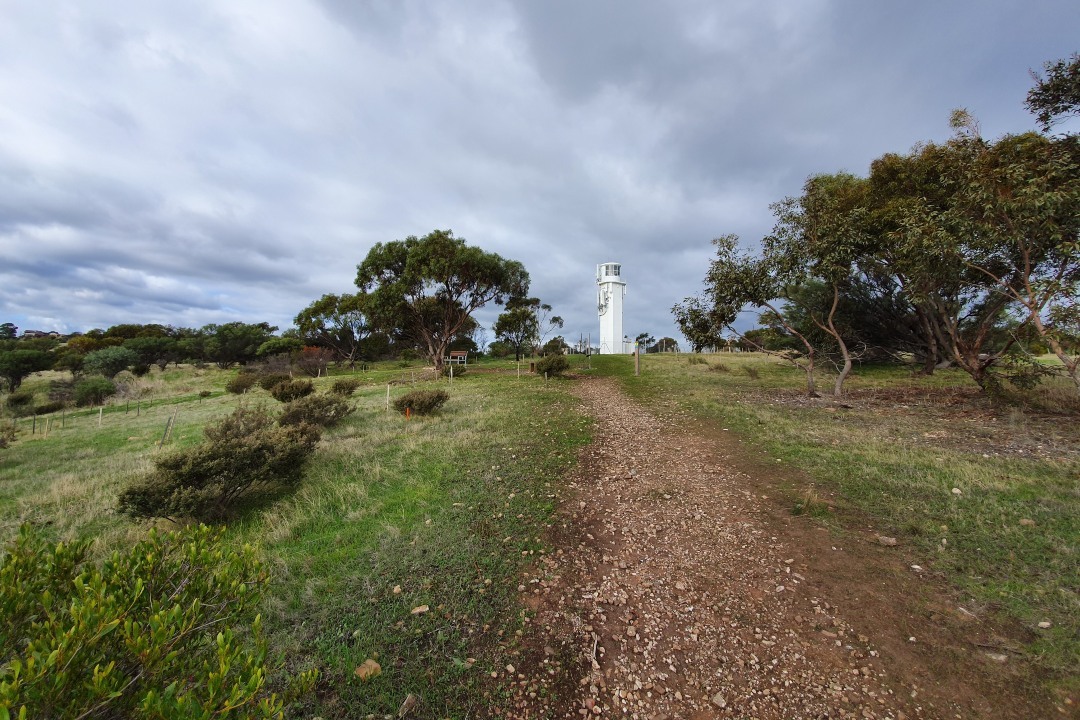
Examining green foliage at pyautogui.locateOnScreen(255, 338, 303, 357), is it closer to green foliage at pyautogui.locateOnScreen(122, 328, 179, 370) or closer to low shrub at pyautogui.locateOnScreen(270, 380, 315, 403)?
green foliage at pyautogui.locateOnScreen(122, 328, 179, 370)

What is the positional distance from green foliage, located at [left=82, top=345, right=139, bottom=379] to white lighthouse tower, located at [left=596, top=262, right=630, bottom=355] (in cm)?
4611

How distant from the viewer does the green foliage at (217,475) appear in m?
5.68

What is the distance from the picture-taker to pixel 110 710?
1559 mm

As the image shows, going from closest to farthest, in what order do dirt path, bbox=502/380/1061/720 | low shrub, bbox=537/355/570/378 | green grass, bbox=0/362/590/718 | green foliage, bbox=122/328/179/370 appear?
1. dirt path, bbox=502/380/1061/720
2. green grass, bbox=0/362/590/718
3. low shrub, bbox=537/355/570/378
4. green foliage, bbox=122/328/179/370

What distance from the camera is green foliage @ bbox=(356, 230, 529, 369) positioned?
85.0ft

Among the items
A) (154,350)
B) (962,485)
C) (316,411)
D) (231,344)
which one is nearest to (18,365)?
(154,350)

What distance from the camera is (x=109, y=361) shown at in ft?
112

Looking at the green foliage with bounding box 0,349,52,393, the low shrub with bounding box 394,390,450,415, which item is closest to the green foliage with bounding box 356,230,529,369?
the low shrub with bounding box 394,390,450,415

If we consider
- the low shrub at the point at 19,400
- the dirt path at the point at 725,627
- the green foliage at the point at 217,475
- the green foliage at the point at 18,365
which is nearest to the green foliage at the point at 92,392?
the low shrub at the point at 19,400

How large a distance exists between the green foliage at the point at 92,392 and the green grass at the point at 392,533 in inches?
660

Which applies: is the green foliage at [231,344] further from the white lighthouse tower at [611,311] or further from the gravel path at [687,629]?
the gravel path at [687,629]

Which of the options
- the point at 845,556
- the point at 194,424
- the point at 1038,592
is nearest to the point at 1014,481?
the point at 1038,592

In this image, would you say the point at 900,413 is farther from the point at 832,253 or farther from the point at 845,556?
the point at 845,556

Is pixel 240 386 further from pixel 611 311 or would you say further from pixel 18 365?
pixel 611 311
